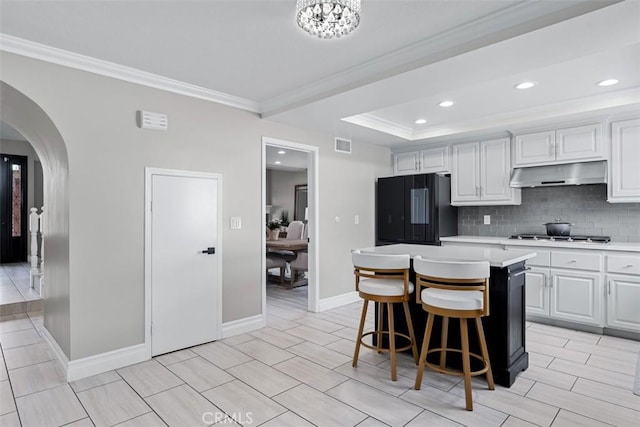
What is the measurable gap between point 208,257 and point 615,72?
398 centimetres

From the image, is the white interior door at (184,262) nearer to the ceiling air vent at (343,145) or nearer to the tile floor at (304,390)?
the tile floor at (304,390)

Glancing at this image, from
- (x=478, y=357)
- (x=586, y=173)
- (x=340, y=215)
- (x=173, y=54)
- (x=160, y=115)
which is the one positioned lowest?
(x=478, y=357)

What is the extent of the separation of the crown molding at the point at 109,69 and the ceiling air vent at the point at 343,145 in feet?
4.96

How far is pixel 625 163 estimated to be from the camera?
3707mm

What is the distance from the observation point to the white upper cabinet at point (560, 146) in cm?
386

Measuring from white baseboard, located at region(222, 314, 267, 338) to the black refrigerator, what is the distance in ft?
7.52

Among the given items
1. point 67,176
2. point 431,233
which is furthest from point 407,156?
point 67,176

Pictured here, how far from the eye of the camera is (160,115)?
3.16 m

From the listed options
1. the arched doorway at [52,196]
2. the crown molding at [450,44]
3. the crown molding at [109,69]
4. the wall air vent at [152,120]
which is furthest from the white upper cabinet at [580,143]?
the arched doorway at [52,196]

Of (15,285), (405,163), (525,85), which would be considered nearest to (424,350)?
(525,85)

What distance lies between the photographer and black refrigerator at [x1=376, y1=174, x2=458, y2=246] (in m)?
4.86

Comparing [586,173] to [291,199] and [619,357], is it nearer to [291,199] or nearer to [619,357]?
[619,357]

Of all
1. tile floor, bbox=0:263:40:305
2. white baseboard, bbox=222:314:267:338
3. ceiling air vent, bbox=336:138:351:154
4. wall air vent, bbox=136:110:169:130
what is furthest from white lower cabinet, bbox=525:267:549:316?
tile floor, bbox=0:263:40:305

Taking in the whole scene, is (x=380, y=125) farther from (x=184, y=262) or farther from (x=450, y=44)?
(x=184, y=262)
